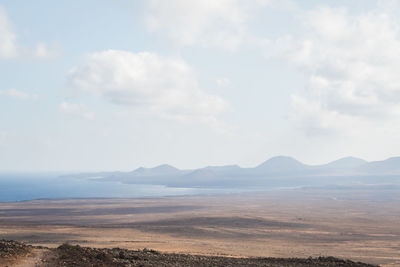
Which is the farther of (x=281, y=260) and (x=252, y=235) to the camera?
(x=252, y=235)

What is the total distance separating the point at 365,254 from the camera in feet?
146

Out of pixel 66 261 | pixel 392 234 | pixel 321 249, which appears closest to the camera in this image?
pixel 66 261

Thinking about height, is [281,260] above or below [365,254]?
above

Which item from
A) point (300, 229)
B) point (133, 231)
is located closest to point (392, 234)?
point (300, 229)

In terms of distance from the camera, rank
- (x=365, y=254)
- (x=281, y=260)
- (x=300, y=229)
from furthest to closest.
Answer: (x=300, y=229), (x=365, y=254), (x=281, y=260)

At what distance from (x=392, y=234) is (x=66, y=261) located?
62.8 meters

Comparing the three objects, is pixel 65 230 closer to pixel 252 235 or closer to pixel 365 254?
pixel 252 235

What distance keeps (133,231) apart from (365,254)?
119 ft

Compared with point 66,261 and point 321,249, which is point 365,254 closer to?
point 321,249

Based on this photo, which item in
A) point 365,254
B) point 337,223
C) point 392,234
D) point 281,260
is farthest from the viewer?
point 337,223

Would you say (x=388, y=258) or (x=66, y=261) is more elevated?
(x=66, y=261)

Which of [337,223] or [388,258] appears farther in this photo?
[337,223]

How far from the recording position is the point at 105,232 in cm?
6150

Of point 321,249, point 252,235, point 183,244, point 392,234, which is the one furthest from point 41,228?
point 392,234
